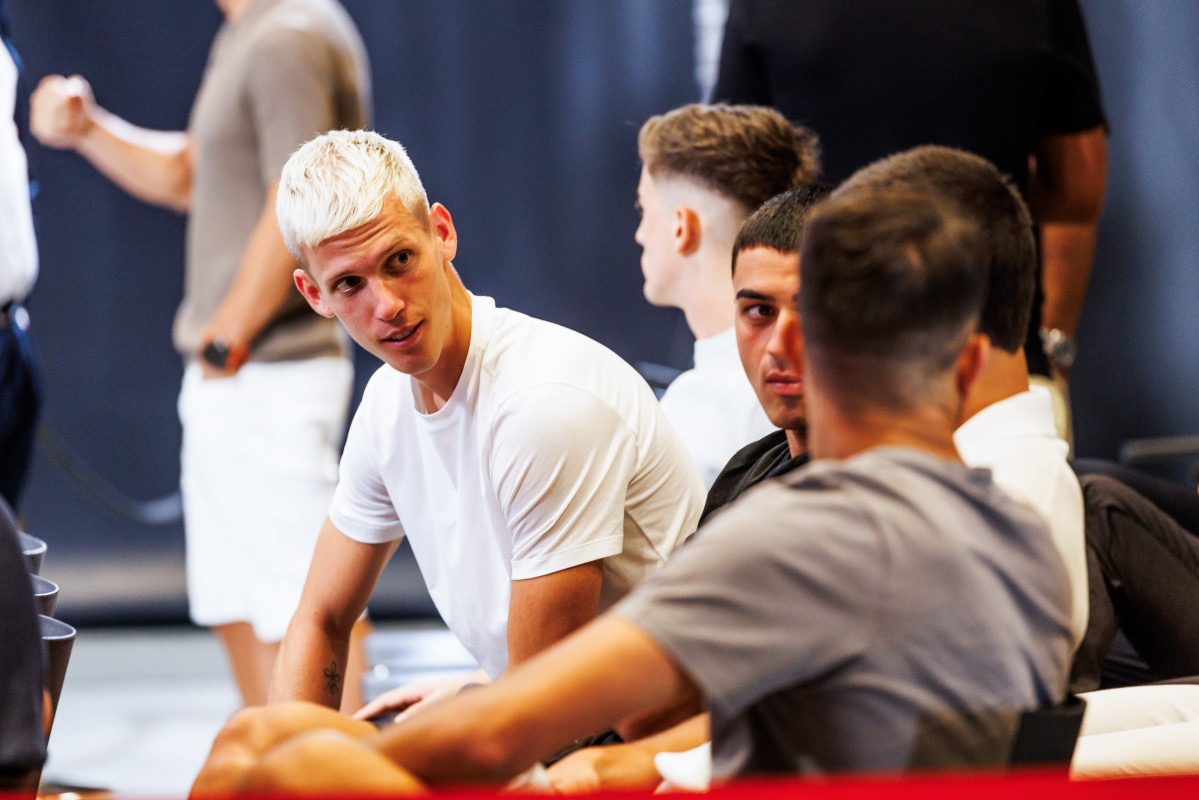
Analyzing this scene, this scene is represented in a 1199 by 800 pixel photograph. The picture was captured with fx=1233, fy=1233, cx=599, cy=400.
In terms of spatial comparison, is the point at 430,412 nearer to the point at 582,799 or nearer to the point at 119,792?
the point at 582,799

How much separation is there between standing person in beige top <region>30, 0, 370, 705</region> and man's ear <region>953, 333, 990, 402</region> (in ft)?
6.28

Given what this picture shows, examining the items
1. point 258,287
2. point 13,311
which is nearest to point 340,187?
point 258,287

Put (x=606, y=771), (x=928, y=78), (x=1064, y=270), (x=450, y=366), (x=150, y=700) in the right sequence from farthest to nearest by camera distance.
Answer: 1. (x=150, y=700)
2. (x=1064, y=270)
3. (x=928, y=78)
4. (x=450, y=366)
5. (x=606, y=771)

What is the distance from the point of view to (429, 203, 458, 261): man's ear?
1591 millimetres

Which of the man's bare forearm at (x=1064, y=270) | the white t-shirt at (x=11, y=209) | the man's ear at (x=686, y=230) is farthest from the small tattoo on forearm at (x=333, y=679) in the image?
the man's bare forearm at (x=1064, y=270)

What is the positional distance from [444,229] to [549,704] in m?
0.93

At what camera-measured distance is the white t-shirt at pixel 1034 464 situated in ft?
3.53

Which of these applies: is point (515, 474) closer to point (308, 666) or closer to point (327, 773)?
point (308, 666)

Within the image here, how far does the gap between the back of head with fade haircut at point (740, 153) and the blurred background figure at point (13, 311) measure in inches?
53.3

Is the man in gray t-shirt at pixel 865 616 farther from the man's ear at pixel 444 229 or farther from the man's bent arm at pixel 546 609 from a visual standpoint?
the man's ear at pixel 444 229

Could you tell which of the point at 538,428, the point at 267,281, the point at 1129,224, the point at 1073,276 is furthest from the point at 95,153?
the point at 1129,224

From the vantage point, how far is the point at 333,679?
1.68 m

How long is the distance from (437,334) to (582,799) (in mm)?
828

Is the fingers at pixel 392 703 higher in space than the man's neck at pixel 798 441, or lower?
lower
